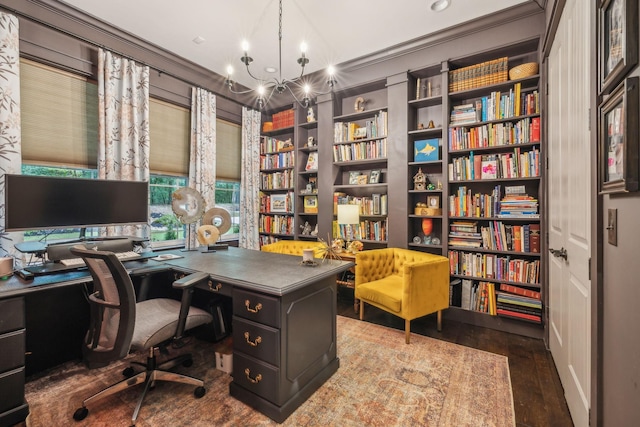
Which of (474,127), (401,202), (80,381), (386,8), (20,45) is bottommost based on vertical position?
(80,381)

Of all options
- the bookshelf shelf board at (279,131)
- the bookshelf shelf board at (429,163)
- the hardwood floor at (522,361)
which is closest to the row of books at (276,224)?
the bookshelf shelf board at (279,131)

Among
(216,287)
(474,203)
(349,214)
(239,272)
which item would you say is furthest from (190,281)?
(474,203)

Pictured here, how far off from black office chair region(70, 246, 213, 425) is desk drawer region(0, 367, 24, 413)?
0.31 m

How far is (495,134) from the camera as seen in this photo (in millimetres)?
2869

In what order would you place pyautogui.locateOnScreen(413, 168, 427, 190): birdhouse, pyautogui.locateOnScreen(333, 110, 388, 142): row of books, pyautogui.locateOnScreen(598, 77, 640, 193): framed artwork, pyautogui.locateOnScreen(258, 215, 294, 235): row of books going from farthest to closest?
pyautogui.locateOnScreen(258, 215, 294, 235): row of books → pyautogui.locateOnScreen(333, 110, 388, 142): row of books → pyautogui.locateOnScreen(413, 168, 427, 190): birdhouse → pyautogui.locateOnScreen(598, 77, 640, 193): framed artwork

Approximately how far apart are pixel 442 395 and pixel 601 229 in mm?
1368

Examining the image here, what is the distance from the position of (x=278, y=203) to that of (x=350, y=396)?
315 centimetres

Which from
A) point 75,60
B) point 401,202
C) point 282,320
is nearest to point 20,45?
point 75,60

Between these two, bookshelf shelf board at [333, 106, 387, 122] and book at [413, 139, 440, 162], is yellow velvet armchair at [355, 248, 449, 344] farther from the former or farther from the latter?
bookshelf shelf board at [333, 106, 387, 122]

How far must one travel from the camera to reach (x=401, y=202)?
3369mm

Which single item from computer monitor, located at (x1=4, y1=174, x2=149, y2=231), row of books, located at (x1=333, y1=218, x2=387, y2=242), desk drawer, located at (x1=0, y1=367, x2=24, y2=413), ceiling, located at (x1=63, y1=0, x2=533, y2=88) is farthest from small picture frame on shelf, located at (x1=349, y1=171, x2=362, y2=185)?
desk drawer, located at (x1=0, y1=367, x2=24, y2=413)

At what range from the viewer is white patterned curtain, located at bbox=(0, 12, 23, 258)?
2.21m

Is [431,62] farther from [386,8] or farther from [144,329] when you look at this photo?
[144,329]

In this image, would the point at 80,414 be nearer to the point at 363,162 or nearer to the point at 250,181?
the point at 250,181
